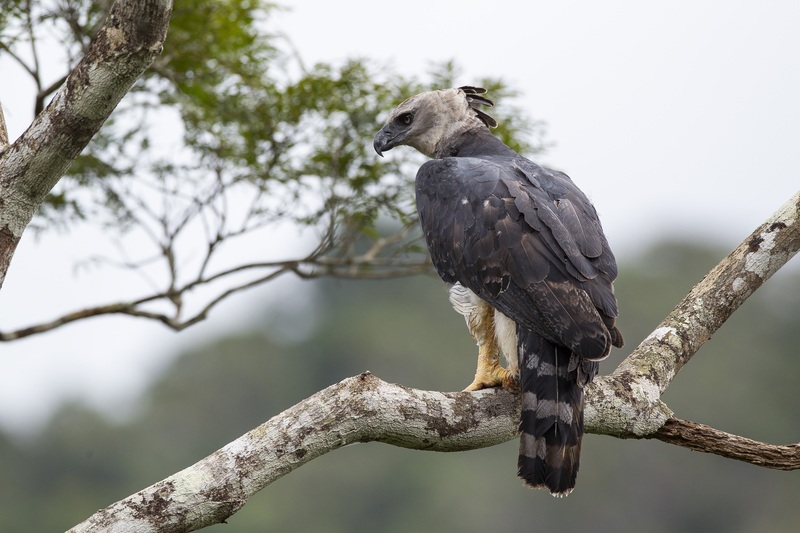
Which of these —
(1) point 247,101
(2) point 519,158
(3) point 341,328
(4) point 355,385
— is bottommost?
(4) point 355,385

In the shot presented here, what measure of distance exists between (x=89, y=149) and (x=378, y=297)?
153 feet

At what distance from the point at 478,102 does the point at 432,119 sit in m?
0.31

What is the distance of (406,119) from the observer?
6.15 m

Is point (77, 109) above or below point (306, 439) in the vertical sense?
above

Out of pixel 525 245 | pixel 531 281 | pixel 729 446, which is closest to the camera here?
pixel 729 446

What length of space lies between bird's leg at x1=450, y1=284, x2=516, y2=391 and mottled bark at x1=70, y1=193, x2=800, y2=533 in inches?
20.3


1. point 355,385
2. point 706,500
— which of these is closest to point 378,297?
point 706,500

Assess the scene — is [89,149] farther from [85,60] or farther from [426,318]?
[426,318]

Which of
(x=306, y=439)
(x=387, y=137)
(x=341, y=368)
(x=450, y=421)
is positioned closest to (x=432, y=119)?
(x=387, y=137)

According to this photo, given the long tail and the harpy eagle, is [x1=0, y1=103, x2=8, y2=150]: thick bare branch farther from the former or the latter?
the long tail

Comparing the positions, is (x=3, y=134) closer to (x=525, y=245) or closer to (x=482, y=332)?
(x=525, y=245)

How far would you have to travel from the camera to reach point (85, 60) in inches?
144

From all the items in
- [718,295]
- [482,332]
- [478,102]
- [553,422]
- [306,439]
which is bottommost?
[306,439]

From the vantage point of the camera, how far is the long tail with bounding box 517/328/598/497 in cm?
425
